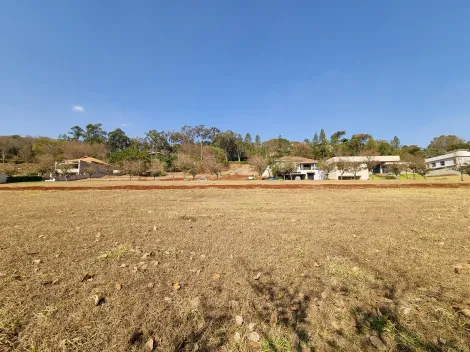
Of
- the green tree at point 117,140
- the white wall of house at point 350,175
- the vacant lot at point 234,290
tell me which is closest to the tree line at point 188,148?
the green tree at point 117,140

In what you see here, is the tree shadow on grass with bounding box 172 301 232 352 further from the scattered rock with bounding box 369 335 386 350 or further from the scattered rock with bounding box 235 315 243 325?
the scattered rock with bounding box 369 335 386 350

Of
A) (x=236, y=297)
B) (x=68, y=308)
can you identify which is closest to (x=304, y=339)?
(x=236, y=297)

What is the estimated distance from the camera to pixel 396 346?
217cm

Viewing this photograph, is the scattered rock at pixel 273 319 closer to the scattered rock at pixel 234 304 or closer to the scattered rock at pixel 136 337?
the scattered rock at pixel 234 304

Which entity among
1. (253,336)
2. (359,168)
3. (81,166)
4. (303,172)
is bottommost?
(253,336)

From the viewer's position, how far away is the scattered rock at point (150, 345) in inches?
84.6

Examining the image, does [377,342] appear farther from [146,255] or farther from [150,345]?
[146,255]

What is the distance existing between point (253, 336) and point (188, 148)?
91281 millimetres

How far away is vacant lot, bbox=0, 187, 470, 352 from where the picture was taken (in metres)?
2.28

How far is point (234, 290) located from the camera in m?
3.16

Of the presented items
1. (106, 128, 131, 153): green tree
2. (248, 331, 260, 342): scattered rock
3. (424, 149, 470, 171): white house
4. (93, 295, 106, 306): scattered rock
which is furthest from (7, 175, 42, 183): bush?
(424, 149, 470, 171): white house

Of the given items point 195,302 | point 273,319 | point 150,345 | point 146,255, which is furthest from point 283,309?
point 146,255

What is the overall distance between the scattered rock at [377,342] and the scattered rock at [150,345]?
2.23 meters

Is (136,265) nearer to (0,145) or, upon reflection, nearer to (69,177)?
(69,177)
